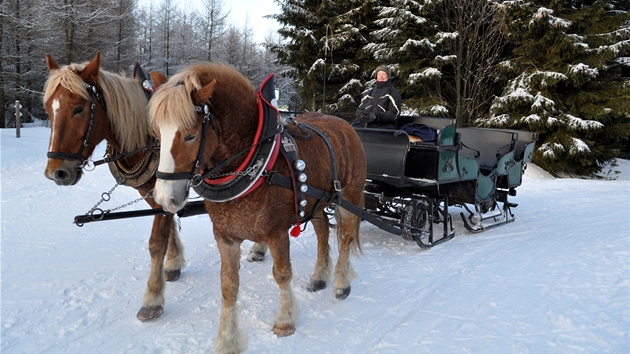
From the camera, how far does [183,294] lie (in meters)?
3.65

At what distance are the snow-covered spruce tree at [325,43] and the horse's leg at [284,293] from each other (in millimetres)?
13811

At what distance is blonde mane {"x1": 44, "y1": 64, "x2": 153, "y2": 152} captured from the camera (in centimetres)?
276

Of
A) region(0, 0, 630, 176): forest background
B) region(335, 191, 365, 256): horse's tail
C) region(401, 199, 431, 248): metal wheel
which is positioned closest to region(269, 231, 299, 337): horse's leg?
region(335, 191, 365, 256): horse's tail

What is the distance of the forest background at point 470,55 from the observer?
43.8ft

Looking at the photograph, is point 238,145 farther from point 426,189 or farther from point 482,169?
point 482,169

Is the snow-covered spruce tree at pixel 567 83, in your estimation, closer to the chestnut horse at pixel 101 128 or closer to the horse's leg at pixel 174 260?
the horse's leg at pixel 174 260

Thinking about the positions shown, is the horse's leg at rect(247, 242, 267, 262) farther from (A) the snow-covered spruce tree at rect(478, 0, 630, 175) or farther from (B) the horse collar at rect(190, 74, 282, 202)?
(A) the snow-covered spruce tree at rect(478, 0, 630, 175)

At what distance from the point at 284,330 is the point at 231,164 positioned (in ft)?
4.38

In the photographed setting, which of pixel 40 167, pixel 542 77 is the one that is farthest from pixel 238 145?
pixel 542 77

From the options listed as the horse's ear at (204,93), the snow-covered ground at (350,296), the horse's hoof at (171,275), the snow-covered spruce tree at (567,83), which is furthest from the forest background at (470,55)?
the horse's ear at (204,93)

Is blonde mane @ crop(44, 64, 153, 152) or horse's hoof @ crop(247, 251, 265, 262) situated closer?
blonde mane @ crop(44, 64, 153, 152)

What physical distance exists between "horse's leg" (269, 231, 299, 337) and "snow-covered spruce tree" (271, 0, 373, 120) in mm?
13811

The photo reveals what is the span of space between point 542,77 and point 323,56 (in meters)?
8.23

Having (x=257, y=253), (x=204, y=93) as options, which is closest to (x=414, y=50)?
(x=257, y=253)
